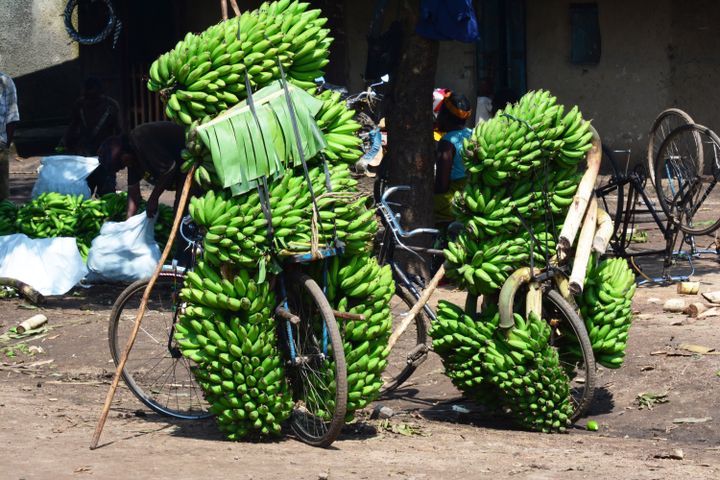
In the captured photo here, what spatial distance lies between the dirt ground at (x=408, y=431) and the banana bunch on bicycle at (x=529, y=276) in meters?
0.25

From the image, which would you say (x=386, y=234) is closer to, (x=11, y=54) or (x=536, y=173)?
(x=536, y=173)

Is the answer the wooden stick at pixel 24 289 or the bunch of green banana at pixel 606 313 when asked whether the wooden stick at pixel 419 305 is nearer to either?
the bunch of green banana at pixel 606 313

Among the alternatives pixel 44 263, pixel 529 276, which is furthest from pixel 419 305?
pixel 44 263

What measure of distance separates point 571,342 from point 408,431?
1023 mm

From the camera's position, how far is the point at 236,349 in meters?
5.44

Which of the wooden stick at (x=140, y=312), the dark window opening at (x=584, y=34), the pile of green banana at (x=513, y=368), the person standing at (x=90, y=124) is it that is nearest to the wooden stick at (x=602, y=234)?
the pile of green banana at (x=513, y=368)

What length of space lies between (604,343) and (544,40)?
34.6 ft

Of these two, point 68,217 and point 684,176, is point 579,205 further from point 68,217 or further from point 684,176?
point 68,217

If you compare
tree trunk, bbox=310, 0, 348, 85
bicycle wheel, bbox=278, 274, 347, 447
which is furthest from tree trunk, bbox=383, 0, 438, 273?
tree trunk, bbox=310, 0, 348, 85

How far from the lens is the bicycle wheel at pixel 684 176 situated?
30.3 feet

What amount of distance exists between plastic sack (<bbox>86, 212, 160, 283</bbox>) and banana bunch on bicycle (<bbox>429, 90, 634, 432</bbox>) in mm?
3974

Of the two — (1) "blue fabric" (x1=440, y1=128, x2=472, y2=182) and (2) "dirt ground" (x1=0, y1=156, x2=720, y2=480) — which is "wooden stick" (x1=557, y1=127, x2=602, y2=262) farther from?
(1) "blue fabric" (x1=440, y1=128, x2=472, y2=182)

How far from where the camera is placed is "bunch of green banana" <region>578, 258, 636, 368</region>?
620 cm

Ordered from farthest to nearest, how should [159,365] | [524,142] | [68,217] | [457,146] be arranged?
[68,217] < [457,146] < [159,365] < [524,142]
